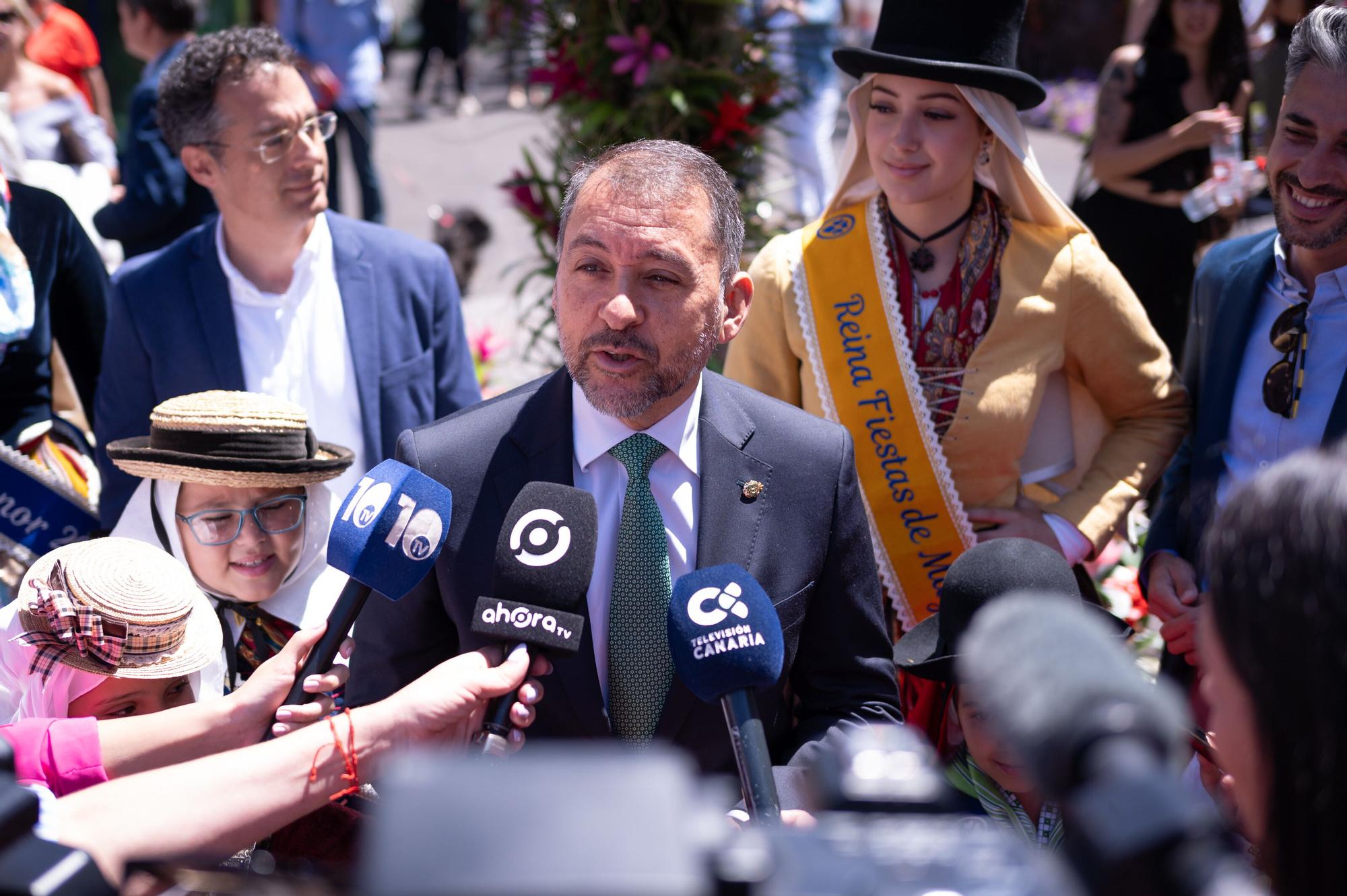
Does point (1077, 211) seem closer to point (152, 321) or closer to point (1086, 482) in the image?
point (1086, 482)

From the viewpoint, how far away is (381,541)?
210 cm

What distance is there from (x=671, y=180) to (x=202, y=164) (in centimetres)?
197

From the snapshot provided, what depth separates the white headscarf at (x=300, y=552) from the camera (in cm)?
301

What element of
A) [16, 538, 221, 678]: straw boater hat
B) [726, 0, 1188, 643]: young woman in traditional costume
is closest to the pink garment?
[16, 538, 221, 678]: straw boater hat

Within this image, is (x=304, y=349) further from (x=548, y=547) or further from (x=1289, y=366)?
(x=1289, y=366)

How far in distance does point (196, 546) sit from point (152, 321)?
0.99m

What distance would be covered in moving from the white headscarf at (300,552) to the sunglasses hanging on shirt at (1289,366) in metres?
2.39

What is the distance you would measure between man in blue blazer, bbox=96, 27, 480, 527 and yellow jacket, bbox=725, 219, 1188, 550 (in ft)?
3.60

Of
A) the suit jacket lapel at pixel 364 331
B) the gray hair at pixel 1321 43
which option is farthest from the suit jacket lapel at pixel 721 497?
the gray hair at pixel 1321 43

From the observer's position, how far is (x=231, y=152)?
3734 millimetres

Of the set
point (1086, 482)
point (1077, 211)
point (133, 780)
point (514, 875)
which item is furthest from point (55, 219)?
point (1077, 211)

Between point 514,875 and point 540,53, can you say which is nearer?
point 514,875

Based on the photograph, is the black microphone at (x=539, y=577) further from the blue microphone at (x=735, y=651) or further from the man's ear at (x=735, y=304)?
the man's ear at (x=735, y=304)

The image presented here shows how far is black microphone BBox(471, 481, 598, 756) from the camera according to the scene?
196cm
